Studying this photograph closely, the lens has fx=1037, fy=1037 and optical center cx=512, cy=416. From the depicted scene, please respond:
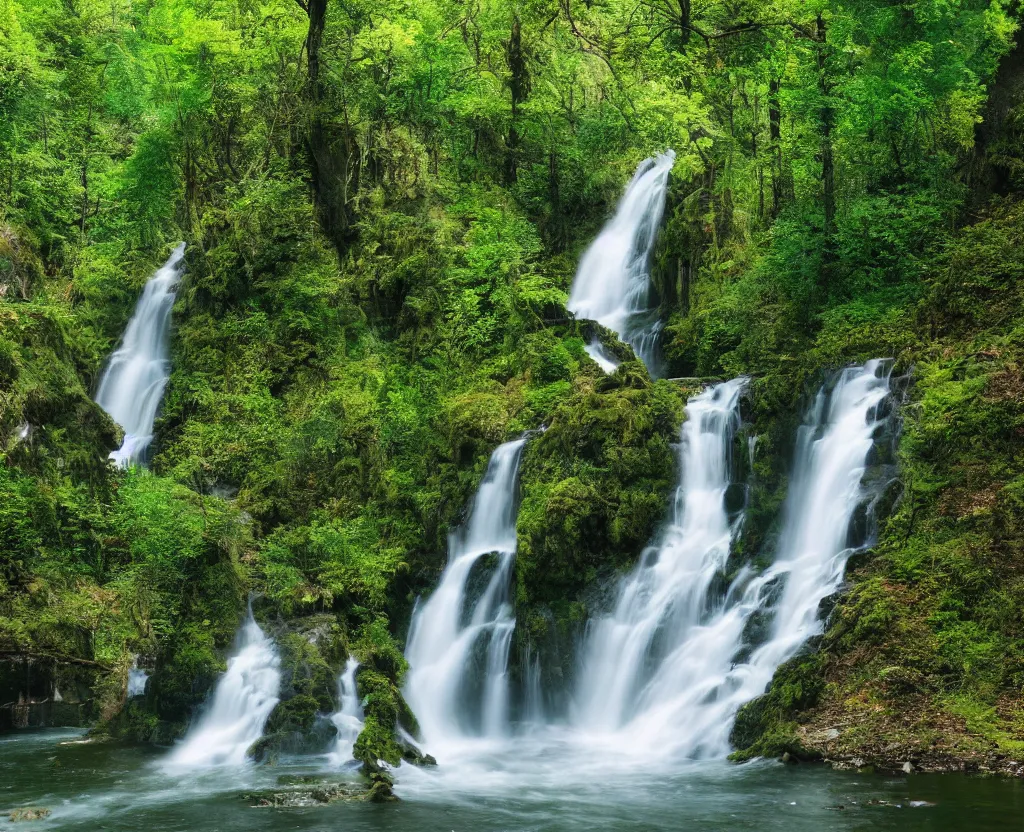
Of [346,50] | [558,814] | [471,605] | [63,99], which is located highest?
[63,99]

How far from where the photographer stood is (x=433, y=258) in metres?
24.0

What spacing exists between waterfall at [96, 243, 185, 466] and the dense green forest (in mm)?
384

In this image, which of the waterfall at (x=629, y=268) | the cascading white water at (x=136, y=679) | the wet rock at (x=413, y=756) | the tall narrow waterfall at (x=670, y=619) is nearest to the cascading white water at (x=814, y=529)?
the tall narrow waterfall at (x=670, y=619)

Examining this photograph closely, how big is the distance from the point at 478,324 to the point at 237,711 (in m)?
10.3

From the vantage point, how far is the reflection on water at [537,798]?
1004 centimetres

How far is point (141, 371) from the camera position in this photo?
24672 millimetres

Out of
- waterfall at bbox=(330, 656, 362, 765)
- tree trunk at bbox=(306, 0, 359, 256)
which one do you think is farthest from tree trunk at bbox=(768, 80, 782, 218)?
waterfall at bbox=(330, 656, 362, 765)

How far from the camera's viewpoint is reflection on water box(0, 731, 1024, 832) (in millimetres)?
10039

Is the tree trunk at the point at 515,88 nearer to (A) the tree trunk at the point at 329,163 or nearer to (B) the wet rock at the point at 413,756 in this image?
(A) the tree trunk at the point at 329,163

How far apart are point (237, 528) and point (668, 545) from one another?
23.5ft

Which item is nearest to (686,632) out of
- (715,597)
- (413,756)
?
(715,597)

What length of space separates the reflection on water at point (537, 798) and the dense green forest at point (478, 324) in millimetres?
949

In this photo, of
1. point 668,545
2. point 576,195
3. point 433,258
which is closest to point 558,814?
point 668,545

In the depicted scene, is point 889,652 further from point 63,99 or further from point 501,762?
point 63,99
